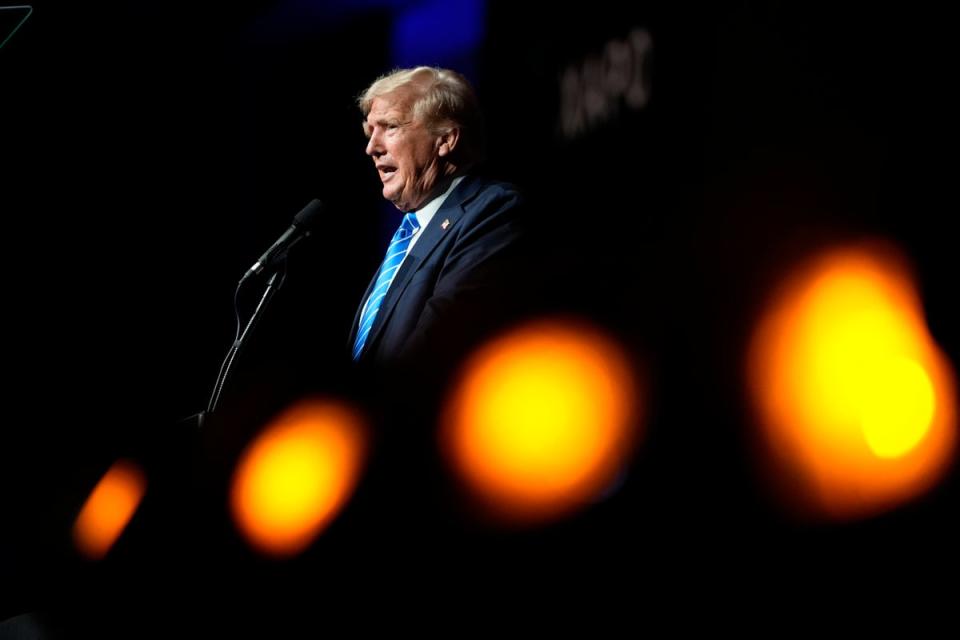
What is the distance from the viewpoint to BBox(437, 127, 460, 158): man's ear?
1.96 metres

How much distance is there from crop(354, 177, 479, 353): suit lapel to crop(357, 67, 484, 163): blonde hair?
0.72 feet

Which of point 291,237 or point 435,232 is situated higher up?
point 291,237

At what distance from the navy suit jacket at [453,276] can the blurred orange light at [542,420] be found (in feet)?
0.29

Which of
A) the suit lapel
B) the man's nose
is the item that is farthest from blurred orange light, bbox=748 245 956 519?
the man's nose

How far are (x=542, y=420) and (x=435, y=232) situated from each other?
0.50 metres

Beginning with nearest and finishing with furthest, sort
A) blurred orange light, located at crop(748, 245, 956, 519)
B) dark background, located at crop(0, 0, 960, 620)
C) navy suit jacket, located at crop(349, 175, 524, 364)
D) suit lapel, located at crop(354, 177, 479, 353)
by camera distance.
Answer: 1. blurred orange light, located at crop(748, 245, 956, 519)
2. dark background, located at crop(0, 0, 960, 620)
3. navy suit jacket, located at crop(349, 175, 524, 364)
4. suit lapel, located at crop(354, 177, 479, 353)

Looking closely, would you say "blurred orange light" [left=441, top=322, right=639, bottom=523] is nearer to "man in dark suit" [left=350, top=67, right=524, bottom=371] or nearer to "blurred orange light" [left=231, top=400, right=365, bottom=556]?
"man in dark suit" [left=350, top=67, right=524, bottom=371]

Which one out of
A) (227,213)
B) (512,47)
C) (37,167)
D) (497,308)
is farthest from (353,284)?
(497,308)

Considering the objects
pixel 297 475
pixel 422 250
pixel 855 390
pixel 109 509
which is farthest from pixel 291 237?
pixel 855 390

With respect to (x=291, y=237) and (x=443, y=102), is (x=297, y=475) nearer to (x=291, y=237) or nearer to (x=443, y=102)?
(x=291, y=237)

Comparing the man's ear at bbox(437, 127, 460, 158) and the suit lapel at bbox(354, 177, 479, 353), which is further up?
the man's ear at bbox(437, 127, 460, 158)

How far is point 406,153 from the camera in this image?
1947 mm

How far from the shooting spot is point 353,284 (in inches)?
115

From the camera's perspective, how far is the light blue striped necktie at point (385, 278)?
177 cm
